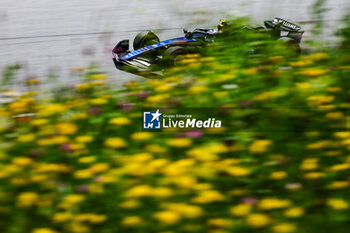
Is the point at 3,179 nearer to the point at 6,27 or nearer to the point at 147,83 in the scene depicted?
the point at 147,83

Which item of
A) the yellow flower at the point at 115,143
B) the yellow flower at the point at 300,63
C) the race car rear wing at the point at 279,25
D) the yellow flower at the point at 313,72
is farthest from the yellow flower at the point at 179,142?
the race car rear wing at the point at 279,25

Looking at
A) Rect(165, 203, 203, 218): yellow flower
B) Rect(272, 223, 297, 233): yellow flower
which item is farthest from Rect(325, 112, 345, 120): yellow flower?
Rect(165, 203, 203, 218): yellow flower

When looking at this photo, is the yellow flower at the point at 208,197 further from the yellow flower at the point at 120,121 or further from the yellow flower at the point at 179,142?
the yellow flower at the point at 120,121

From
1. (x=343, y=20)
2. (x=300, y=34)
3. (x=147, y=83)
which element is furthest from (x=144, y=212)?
(x=300, y=34)

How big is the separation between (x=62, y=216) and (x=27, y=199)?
16 cm

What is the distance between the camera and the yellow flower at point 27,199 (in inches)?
66.9

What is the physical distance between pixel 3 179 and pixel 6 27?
4140mm

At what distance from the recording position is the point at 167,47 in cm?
362

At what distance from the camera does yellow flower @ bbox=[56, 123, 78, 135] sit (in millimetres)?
2111

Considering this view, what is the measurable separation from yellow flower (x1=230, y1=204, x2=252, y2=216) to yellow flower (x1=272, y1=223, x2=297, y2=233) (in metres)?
0.11

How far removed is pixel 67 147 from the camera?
2000 millimetres

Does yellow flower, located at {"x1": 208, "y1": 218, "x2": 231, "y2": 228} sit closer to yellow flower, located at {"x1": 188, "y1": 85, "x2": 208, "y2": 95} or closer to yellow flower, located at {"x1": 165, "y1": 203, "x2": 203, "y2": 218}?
yellow flower, located at {"x1": 165, "y1": 203, "x2": 203, "y2": 218}

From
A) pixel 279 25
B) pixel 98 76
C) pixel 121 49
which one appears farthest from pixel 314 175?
pixel 121 49

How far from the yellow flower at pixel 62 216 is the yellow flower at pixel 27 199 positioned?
0.10m
